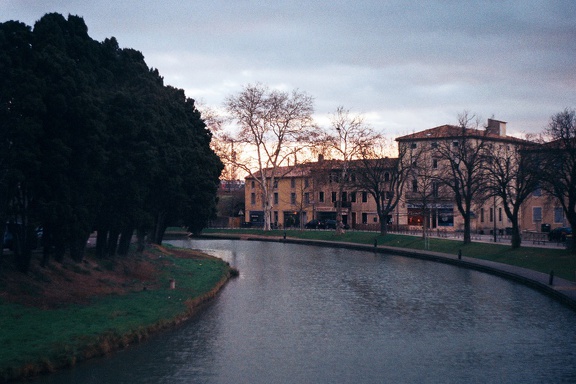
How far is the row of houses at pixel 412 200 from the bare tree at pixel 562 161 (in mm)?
10068

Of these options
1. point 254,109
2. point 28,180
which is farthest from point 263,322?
point 254,109

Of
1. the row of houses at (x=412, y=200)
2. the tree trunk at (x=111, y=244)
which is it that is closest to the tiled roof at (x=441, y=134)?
the row of houses at (x=412, y=200)

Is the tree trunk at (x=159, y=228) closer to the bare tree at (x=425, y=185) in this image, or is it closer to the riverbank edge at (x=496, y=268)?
the riverbank edge at (x=496, y=268)

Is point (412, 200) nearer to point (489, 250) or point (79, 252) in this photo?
point (489, 250)

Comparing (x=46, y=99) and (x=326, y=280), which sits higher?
(x=46, y=99)

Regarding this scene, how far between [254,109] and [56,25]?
51850 millimetres

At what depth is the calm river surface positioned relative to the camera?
19359 mm

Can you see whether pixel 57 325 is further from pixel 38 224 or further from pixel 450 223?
pixel 450 223

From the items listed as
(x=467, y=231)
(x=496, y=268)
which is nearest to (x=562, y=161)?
(x=496, y=268)

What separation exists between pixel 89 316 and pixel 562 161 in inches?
1405

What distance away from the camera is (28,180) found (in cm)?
2594

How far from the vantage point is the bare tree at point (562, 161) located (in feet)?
149

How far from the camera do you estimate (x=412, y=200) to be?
3049 inches

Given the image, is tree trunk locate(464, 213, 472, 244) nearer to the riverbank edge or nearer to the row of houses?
the riverbank edge
